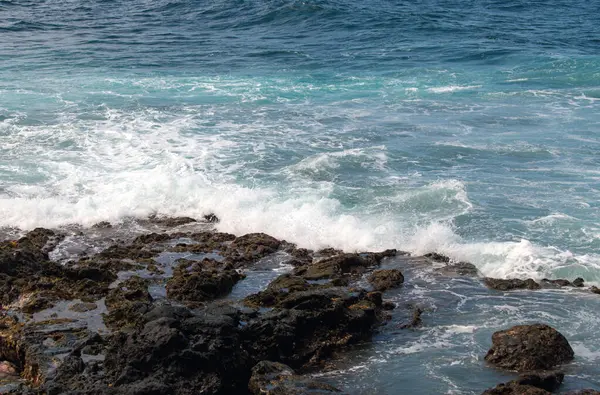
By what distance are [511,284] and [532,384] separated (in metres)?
3.97

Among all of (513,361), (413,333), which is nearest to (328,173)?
(413,333)

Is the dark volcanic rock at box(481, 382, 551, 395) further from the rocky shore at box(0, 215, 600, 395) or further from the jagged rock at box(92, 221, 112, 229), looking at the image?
the jagged rock at box(92, 221, 112, 229)

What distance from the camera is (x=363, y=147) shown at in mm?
20875

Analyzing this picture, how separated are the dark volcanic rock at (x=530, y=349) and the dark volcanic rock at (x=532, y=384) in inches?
16.6

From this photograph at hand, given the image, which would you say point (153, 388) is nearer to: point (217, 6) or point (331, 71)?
point (331, 71)

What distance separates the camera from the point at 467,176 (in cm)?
1839

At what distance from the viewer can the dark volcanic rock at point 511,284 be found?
40.5 feet

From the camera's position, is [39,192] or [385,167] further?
[385,167]

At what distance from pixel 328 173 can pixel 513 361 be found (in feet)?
32.7

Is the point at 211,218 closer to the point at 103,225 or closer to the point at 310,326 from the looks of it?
the point at 103,225

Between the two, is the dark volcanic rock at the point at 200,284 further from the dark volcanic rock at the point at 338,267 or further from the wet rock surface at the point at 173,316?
the dark volcanic rock at the point at 338,267

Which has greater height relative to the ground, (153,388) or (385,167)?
(153,388)

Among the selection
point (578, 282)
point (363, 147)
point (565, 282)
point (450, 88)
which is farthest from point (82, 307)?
point (450, 88)

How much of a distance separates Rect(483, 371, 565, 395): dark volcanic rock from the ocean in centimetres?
55
